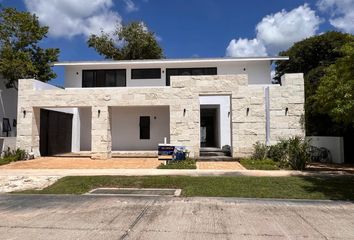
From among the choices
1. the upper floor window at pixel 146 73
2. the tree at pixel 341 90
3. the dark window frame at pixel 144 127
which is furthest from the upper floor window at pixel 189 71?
the tree at pixel 341 90

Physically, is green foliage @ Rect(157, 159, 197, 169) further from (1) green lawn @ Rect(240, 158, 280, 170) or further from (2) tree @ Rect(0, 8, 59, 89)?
(2) tree @ Rect(0, 8, 59, 89)

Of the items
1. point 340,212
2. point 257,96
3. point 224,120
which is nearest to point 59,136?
point 224,120

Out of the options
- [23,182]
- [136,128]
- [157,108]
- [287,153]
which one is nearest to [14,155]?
[23,182]

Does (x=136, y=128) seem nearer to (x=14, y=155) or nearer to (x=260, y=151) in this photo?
(x=14, y=155)

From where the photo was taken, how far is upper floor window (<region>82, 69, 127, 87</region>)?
23.7 m

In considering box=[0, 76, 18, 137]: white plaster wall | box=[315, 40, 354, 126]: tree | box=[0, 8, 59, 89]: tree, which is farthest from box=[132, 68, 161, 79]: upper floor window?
box=[315, 40, 354, 126]: tree

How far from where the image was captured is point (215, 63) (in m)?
23.0

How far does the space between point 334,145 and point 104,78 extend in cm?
1562

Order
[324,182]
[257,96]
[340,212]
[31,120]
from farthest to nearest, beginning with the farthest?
[31,120], [257,96], [324,182], [340,212]

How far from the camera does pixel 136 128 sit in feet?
75.3

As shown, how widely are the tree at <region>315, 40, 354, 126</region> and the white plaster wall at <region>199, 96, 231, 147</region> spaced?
659 cm

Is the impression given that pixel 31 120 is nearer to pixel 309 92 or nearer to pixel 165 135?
pixel 165 135

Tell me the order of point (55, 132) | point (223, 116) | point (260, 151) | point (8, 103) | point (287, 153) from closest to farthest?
point (287, 153)
point (260, 151)
point (8, 103)
point (55, 132)
point (223, 116)

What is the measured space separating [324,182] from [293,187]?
172cm
